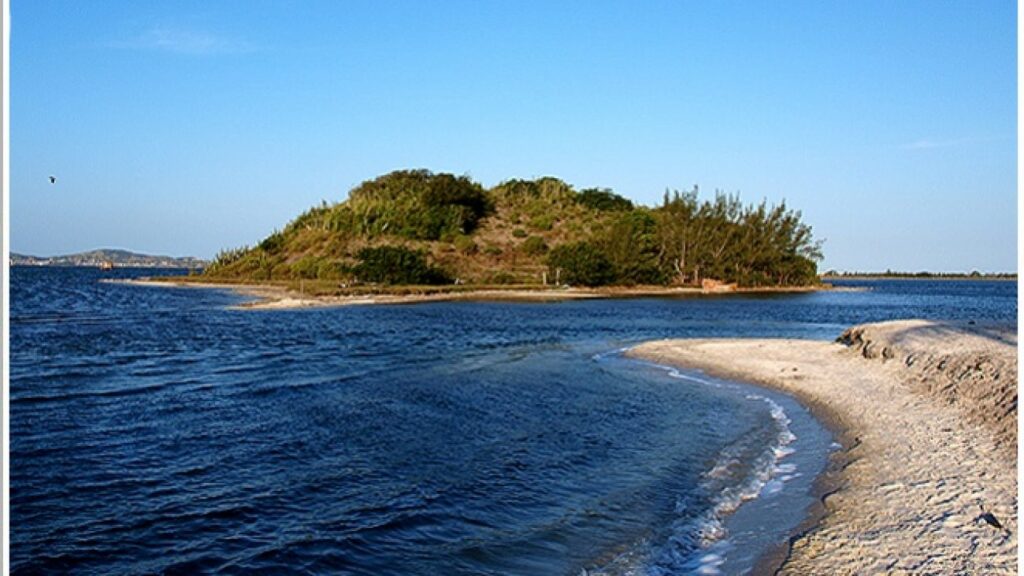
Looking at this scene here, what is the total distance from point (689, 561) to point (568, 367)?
1423 cm

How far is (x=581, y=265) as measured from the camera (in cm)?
6969

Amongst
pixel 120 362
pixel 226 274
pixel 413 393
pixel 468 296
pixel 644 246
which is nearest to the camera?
pixel 413 393

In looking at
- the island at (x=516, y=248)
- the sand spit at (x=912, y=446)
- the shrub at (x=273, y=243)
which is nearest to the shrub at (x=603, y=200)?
the island at (x=516, y=248)

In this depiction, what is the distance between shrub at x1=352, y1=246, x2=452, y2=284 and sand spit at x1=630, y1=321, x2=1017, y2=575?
41978 millimetres

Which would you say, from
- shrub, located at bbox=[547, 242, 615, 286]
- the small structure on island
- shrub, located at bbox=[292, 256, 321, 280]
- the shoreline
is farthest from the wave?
the small structure on island

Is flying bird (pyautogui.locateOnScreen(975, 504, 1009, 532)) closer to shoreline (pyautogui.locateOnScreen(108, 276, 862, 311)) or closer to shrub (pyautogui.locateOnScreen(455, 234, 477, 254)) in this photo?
shoreline (pyautogui.locateOnScreen(108, 276, 862, 311))

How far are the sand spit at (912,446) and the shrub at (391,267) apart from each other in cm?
4198

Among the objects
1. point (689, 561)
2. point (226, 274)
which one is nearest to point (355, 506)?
point (689, 561)

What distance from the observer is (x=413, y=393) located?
51.3 ft

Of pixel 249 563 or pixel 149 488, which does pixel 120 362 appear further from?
pixel 249 563

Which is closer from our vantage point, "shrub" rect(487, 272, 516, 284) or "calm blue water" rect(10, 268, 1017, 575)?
"calm blue water" rect(10, 268, 1017, 575)

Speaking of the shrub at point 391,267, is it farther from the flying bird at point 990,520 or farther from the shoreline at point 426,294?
the flying bird at point 990,520

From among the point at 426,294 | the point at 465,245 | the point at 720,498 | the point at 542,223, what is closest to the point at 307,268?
the point at 465,245

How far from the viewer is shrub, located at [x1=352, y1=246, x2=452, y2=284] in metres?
61.3
